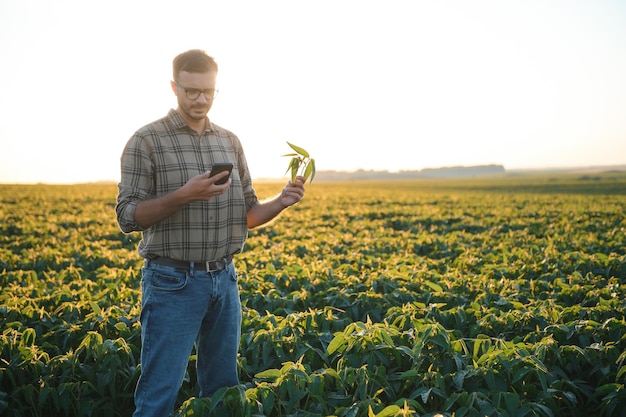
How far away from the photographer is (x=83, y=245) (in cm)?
1052

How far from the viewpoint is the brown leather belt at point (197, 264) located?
2.71 meters

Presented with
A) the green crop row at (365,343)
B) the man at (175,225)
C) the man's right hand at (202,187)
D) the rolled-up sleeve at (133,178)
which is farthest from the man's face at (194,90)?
the green crop row at (365,343)

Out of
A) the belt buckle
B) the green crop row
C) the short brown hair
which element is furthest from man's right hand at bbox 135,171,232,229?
the green crop row

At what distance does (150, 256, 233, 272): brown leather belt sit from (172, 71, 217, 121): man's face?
3.06ft

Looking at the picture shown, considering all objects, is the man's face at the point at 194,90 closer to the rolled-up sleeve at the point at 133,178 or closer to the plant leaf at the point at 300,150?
the rolled-up sleeve at the point at 133,178

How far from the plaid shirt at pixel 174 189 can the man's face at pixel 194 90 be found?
122 millimetres

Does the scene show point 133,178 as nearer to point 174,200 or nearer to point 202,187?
point 174,200

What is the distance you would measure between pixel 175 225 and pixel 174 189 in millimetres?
234

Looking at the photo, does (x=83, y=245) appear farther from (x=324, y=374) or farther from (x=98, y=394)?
(x=324, y=374)

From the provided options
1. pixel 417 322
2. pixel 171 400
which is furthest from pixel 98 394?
pixel 417 322

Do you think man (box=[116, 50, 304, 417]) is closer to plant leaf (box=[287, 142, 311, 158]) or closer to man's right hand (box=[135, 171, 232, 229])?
man's right hand (box=[135, 171, 232, 229])

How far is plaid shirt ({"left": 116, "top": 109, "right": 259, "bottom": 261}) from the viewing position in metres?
2.61

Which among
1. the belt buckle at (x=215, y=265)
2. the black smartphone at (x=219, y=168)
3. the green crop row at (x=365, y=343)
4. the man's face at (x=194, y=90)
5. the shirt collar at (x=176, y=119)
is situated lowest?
the green crop row at (x=365, y=343)

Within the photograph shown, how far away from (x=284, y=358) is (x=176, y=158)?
2.25m
